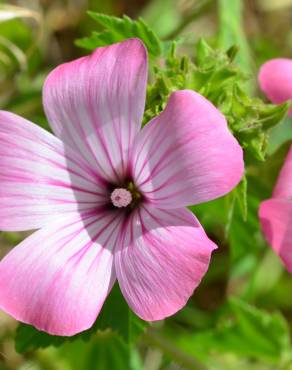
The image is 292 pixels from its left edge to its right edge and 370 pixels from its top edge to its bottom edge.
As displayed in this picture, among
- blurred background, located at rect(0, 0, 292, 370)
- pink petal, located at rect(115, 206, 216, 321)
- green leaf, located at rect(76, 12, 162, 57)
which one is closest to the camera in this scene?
pink petal, located at rect(115, 206, 216, 321)

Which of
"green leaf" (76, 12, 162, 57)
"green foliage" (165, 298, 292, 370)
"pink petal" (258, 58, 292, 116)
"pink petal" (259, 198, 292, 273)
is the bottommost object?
"green foliage" (165, 298, 292, 370)

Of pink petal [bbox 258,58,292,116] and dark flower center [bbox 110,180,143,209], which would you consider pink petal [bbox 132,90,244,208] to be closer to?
dark flower center [bbox 110,180,143,209]

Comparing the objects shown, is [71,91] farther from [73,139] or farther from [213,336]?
[213,336]

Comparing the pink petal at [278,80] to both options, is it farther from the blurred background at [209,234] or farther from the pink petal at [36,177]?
the pink petal at [36,177]

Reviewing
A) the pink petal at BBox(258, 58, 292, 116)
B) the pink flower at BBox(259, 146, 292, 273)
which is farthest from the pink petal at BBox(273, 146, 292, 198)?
the pink petal at BBox(258, 58, 292, 116)

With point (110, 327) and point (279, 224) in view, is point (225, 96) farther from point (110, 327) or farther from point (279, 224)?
point (110, 327)

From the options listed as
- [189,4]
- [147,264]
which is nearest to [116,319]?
[147,264]

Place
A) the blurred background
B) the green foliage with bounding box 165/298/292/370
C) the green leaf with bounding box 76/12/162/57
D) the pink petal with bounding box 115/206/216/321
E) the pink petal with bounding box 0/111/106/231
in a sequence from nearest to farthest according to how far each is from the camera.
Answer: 1. the pink petal with bounding box 115/206/216/321
2. the pink petal with bounding box 0/111/106/231
3. the green leaf with bounding box 76/12/162/57
4. the blurred background
5. the green foliage with bounding box 165/298/292/370
